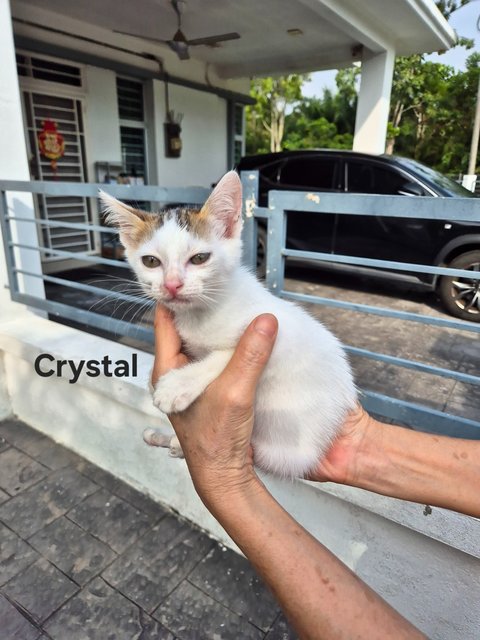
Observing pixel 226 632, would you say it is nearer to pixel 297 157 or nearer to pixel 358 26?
pixel 297 157

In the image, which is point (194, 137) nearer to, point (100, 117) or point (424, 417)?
point (100, 117)

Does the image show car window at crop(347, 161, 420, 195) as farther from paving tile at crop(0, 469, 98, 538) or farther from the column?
paving tile at crop(0, 469, 98, 538)

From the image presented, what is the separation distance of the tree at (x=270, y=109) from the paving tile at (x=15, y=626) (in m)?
29.5

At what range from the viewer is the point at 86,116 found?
283 inches

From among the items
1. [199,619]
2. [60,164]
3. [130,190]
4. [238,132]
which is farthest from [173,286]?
[238,132]

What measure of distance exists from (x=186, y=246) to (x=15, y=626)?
1844 mm

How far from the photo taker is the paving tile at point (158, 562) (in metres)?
2.04

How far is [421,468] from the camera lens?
4.56 ft

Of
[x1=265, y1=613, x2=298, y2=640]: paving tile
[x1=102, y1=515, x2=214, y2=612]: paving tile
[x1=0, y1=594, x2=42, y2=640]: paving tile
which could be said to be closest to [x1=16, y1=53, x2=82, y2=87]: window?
[x1=102, y1=515, x2=214, y2=612]: paving tile

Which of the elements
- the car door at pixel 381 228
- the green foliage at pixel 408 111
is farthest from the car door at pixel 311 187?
the green foliage at pixel 408 111

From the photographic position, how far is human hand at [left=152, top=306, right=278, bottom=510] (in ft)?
3.49

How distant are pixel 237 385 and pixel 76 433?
89.2 inches

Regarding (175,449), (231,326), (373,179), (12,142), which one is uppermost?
(12,142)

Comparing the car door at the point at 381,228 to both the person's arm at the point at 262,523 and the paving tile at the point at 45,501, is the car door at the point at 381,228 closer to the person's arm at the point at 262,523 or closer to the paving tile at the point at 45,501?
the paving tile at the point at 45,501
